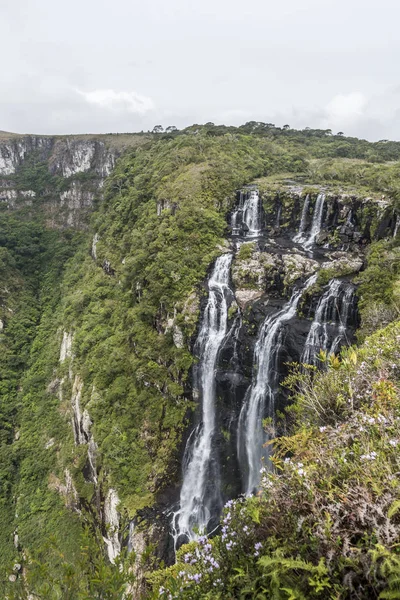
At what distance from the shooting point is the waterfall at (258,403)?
49.4 feet

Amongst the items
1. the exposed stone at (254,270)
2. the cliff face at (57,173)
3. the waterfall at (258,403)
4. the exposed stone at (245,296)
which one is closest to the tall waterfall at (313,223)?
the exposed stone at (254,270)

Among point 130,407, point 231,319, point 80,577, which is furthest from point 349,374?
point 130,407

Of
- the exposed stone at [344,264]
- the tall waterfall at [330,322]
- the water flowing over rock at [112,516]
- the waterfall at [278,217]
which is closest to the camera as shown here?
the water flowing over rock at [112,516]

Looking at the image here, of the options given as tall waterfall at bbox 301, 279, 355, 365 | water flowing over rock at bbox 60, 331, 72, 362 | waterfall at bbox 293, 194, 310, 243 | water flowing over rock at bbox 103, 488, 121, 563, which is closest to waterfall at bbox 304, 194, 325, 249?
waterfall at bbox 293, 194, 310, 243

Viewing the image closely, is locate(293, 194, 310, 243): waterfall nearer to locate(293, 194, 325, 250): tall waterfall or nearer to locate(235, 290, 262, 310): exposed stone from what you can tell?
locate(293, 194, 325, 250): tall waterfall

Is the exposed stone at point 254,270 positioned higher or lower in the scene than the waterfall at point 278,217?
lower

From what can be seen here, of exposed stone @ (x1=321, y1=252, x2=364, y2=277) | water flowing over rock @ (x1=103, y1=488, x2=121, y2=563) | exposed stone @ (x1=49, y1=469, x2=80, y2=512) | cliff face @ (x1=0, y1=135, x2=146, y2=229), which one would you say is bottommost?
exposed stone @ (x1=49, y1=469, x2=80, y2=512)

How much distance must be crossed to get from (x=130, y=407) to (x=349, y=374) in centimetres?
1457

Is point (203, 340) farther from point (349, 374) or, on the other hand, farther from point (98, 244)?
point (98, 244)

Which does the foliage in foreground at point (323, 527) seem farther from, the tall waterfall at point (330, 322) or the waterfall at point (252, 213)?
the waterfall at point (252, 213)

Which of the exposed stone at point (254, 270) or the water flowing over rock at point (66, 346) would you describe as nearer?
the exposed stone at point (254, 270)

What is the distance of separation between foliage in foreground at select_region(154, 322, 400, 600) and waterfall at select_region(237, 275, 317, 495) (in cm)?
1009

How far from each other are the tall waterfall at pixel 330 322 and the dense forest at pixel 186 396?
473 millimetres

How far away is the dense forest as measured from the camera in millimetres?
3674
